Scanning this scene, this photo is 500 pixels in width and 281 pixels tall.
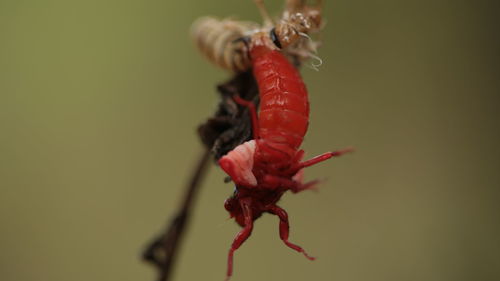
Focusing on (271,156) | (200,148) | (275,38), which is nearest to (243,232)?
(271,156)

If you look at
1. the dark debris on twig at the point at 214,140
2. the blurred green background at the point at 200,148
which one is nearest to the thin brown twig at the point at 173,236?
the dark debris on twig at the point at 214,140

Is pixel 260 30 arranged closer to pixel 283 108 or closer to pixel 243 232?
pixel 283 108

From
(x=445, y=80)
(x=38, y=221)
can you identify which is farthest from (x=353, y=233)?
(x=38, y=221)

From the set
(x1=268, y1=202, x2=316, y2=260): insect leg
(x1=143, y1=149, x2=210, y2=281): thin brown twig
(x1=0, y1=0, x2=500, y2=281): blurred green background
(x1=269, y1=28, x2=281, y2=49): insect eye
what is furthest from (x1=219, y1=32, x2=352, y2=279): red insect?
(x1=0, y1=0, x2=500, y2=281): blurred green background

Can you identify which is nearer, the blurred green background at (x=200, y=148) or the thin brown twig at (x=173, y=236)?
the thin brown twig at (x=173, y=236)

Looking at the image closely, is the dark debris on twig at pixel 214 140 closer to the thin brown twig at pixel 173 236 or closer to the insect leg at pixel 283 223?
the thin brown twig at pixel 173 236

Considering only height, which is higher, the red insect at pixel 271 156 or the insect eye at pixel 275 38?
the insect eye at pixel 275 38
